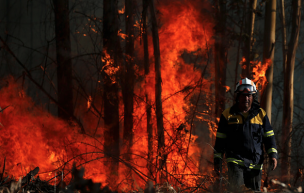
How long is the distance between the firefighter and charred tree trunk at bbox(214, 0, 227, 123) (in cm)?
523

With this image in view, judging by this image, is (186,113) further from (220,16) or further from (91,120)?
(91,120)

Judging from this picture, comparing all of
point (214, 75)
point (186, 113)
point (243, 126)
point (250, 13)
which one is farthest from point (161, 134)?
point (250, 13)

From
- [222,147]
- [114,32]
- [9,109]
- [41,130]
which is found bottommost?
[222,147]

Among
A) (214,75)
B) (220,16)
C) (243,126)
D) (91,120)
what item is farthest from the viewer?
(91,120)

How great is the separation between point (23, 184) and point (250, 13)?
894cm

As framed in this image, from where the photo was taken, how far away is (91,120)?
1269 cm

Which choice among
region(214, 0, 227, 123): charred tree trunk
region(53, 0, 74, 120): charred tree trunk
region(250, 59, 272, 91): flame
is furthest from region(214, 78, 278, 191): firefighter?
region(53, 0, 74, 120): charred tree trunk

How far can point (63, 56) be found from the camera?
951cm

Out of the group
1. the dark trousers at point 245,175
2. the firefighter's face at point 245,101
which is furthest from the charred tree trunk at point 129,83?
the firefighter's face at point 245,101

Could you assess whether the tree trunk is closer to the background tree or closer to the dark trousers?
the background tree

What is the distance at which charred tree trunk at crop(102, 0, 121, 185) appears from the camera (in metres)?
9.65

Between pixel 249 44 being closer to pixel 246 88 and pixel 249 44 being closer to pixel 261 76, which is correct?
pixel 261 76

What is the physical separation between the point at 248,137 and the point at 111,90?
600cm

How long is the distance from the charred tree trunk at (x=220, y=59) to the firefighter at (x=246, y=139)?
523cm
